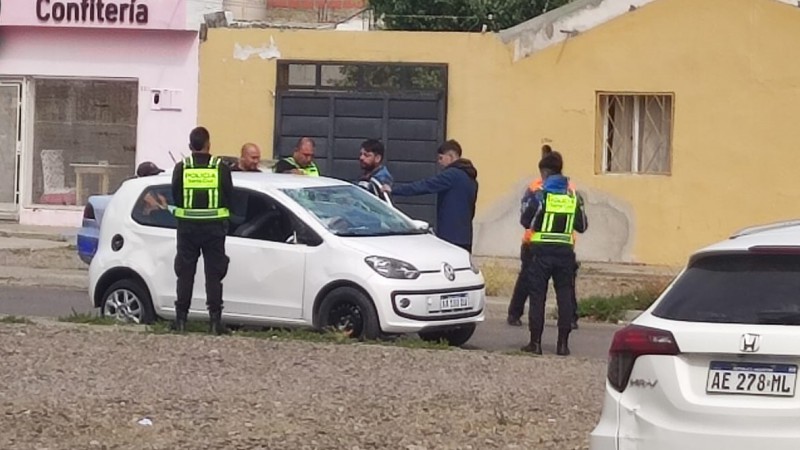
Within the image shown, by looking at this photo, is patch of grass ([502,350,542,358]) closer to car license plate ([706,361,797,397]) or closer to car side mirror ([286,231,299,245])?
car side mirror ([286,231,299,245])

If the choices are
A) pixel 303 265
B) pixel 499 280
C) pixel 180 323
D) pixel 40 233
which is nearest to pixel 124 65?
pixel 40 233

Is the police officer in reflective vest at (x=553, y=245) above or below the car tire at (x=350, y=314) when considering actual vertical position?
above

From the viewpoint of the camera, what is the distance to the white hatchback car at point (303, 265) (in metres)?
13.2

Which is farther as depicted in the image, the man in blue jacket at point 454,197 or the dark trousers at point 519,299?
the man in blue jacket at point 454,197

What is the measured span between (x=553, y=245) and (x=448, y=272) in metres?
0.89

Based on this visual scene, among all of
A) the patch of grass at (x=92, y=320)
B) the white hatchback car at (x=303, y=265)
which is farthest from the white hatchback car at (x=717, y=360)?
the patch of grass at (x=92, y=320)

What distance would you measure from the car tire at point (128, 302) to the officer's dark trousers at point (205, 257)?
Answer: 841mm

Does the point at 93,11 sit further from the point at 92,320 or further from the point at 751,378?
the point at 751,378

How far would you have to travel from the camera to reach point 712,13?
21625 millimetres

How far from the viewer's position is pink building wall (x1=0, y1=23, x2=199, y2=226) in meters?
23.8

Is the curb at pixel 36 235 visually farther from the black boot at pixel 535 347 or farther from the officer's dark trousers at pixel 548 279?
the officer's dark trousers at pixel 548 279

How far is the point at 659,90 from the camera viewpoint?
21.9m

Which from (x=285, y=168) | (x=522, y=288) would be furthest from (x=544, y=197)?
(x=285, y=168)

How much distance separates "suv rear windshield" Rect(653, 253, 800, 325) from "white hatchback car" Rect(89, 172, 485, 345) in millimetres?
6332
